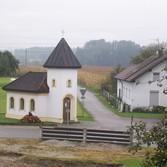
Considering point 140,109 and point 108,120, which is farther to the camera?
point 140,109

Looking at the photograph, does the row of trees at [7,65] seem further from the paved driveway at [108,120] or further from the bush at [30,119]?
the bush at [30,119]

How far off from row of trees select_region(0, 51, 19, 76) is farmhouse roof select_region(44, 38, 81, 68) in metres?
66.4

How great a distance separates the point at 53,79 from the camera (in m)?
36.6

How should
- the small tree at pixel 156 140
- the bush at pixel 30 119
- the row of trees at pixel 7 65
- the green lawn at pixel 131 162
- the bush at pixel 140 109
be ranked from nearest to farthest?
the small tree at pixel 156 140 < the green lawn at pixel 131 162 < the bush at pixel 30 119 < the bush at pixel 140 109 < the row of trees at pixel 7 65

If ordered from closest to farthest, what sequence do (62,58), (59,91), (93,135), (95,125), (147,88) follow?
(93,135) → (95,125) → (59,91) → (62,58) → (147,88)

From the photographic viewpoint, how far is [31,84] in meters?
37.5

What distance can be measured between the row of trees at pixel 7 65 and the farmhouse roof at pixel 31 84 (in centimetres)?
6453

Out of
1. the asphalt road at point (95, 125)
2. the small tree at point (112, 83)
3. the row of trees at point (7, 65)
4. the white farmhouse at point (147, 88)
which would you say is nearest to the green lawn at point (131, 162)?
the asphalt road at point (95, 125)

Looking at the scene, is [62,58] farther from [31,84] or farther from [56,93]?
[31,84]

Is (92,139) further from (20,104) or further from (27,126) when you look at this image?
(20,104)

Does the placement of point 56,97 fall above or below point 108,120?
above

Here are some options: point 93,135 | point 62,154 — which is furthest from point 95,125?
point 62,154

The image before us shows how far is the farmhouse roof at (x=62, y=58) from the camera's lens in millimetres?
36375

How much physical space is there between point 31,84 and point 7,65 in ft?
227
